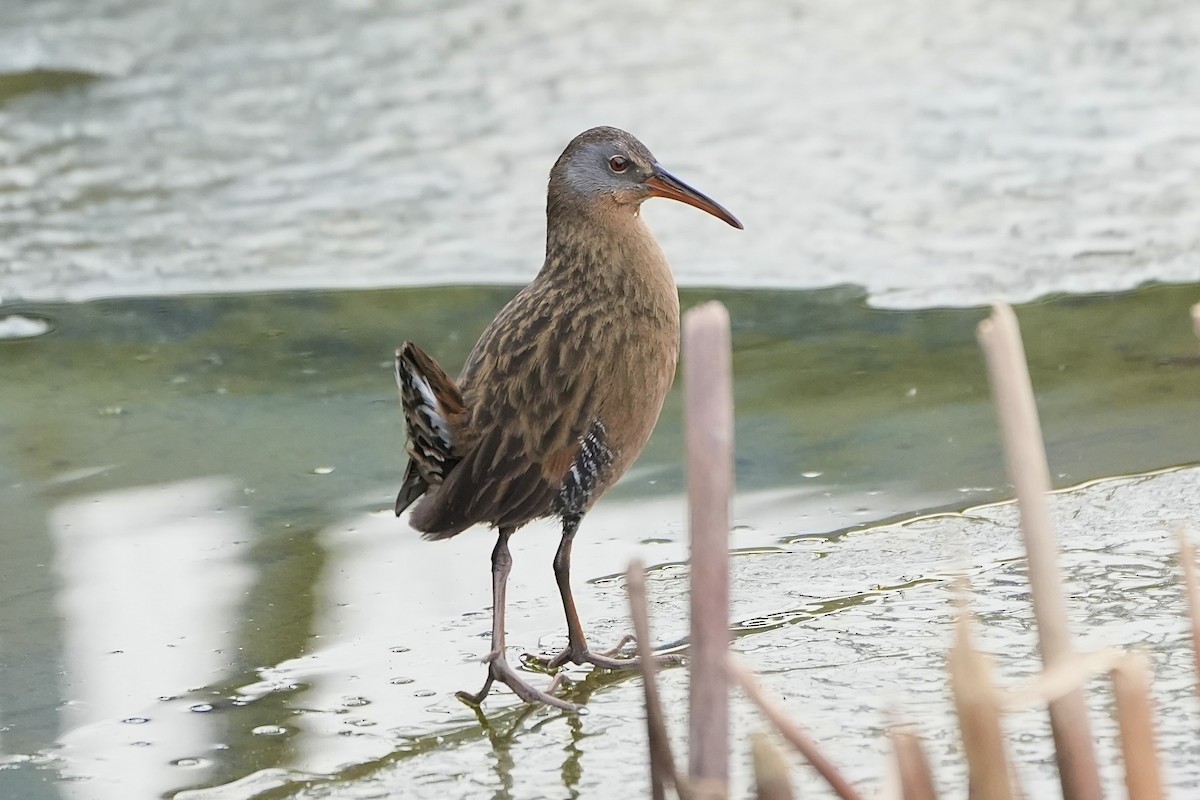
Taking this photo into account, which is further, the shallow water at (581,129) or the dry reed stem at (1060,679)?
the shallow water at (581,129)

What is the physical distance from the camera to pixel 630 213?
3775 millimetres

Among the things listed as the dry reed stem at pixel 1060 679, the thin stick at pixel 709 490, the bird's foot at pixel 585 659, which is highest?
the thin stick at pixel 709 490

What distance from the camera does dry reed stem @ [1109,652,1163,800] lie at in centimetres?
189

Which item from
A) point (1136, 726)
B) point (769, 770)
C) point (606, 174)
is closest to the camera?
point (769, 770)

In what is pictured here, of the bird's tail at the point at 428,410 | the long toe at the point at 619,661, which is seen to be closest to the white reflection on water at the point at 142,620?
the bird's tail at the point at 428,410

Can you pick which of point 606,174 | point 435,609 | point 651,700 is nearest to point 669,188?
point 606,174

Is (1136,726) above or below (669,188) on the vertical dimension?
below

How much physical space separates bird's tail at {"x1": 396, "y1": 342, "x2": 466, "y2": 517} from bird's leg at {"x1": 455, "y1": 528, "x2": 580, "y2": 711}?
200 millimetres

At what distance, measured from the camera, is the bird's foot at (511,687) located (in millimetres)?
3436

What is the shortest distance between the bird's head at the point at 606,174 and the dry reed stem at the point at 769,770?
81.8 inches

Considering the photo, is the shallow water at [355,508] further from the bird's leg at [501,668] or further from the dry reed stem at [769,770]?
the dry reed stem at [769,770]

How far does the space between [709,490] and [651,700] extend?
0.30m

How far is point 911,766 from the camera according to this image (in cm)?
188

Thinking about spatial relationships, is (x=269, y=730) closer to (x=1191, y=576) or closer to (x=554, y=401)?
(x=554, y=401)
